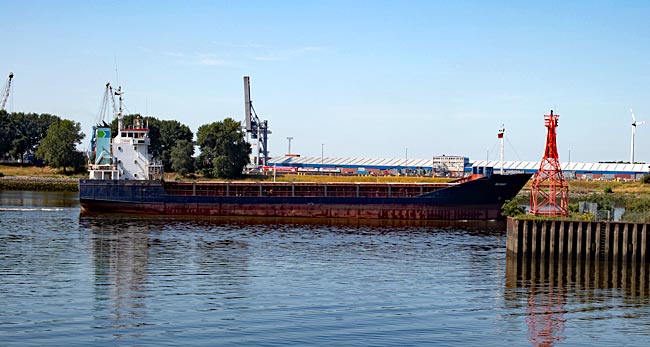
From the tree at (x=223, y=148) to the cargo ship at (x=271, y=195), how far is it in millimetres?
55351

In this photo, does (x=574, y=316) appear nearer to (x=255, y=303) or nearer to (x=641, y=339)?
(x=641, y=339)

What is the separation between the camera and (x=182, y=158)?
132250 millimetres

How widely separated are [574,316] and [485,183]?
39.1m

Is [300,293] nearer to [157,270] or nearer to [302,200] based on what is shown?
[157,270]

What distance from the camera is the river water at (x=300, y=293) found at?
81.5ft

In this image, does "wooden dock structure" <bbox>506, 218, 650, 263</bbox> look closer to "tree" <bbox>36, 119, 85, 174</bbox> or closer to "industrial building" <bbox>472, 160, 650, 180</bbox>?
"tree" <bbox>36, 119, 85, 174</bbox>

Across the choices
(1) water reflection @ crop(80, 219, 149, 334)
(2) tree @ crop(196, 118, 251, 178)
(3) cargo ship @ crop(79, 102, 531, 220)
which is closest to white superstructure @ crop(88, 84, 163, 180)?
(3) cargo ship @ crop(79, 102, 531, 220)

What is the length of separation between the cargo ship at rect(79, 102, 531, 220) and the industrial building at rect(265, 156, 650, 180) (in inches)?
3039

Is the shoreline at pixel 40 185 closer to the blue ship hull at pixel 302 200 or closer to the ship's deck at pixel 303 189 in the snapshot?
the blue ship hull at pixel 302 200

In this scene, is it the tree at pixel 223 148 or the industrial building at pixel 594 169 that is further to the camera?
the industrial building at pixel 594 169

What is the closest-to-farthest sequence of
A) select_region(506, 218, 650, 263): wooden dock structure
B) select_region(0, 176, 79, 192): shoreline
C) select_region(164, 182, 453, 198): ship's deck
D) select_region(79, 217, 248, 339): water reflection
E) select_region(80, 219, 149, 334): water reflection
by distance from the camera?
1. select_region(80, 219, 149, 334): water reflection
2. select_region(79, 217, 248, 339): water reflection
3. select_region(506, 218, 650, 263): wooden dock structure
4. select_region(164, 182, 453, 198): ship's deck
5. select_region(0, 176, 79, 192): shoreline

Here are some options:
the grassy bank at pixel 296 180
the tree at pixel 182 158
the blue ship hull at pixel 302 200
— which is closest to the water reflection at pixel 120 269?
the blue ship hull at pixel 302 200

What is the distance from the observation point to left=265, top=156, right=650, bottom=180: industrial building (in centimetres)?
15900

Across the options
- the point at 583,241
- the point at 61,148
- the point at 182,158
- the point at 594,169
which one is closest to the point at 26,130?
the point at 61,148
